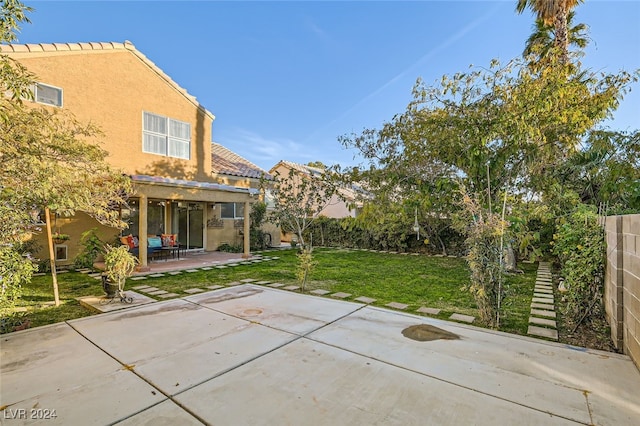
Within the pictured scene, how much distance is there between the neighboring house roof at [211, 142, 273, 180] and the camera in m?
16.6

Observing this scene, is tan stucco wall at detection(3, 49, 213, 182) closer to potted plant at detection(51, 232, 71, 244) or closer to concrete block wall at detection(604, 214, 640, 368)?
potted plant at detection(51, 232, 71, 244)

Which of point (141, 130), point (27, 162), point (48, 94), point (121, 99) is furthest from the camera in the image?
point (141, 130)

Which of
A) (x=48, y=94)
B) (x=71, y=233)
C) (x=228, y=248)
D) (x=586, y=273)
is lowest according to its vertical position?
(x=228, y=248)

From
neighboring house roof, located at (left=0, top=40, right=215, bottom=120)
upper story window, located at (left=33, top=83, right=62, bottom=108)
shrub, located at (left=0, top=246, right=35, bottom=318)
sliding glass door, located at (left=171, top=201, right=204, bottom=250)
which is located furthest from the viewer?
sliding glass door, located at (left=171, top=201, right=204, bottom=250)

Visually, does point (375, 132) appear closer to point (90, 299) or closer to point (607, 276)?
point (607, 276)

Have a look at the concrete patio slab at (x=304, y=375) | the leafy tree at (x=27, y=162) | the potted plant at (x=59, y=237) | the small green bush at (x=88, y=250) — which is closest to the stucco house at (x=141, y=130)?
the potted plant at (x=59, y=237)

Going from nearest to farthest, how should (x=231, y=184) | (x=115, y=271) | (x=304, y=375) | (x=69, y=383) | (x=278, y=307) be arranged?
1. (x=69, y=383)
2. (x=304, y=375)
3. (x=278, y=307)
4. (x=115, y=271)
5. (x=231, y=184)

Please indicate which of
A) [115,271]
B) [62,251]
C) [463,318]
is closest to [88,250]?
[62,251]

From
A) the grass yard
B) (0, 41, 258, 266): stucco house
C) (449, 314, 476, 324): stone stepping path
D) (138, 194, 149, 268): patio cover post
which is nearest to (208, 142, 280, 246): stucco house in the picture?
(0, 41, 258, 266): stucco house

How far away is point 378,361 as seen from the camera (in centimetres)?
395

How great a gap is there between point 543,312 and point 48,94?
1557cm

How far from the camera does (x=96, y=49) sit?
38.0 ft

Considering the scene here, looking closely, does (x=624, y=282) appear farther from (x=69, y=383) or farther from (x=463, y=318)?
(x=69, y=383)

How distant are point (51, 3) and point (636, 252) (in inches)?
534
